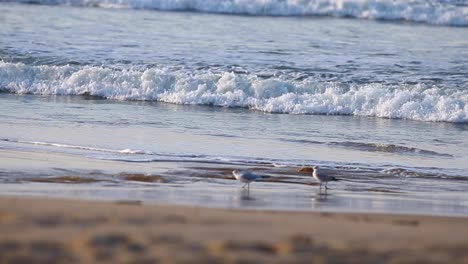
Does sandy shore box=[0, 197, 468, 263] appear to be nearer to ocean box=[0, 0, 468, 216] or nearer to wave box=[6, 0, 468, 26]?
ocean box=[0, 0, 468, 216]

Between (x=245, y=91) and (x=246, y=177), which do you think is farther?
(x=245, y=91)

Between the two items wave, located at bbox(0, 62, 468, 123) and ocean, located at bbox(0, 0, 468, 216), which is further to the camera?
wave, located at bbox(0, 62, 468, 123)

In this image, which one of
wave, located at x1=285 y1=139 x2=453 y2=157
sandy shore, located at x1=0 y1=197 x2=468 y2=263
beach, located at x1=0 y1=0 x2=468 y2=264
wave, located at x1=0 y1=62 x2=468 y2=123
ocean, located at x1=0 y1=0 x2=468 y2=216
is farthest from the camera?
wave, located at x1=0 y1=62 x2=468 y2=123

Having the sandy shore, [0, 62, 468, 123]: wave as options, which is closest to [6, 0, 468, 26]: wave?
[0, 62, 468, 123]: wave

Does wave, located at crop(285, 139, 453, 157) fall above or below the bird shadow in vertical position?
below

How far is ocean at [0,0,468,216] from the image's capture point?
965cm

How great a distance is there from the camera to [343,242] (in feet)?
20.4

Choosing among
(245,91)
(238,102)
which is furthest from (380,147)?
(245,91)

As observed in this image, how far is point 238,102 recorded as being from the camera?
16797 millimetres

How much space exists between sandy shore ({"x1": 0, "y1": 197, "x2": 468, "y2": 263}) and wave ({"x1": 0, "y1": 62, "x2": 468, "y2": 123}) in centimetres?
868

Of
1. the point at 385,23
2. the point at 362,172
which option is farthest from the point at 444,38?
the point at 362,172

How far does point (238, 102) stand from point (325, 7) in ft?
42.1

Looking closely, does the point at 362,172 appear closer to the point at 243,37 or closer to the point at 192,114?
the point at 192,114

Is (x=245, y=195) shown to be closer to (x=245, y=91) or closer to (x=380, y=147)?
(x=380, y=147)
